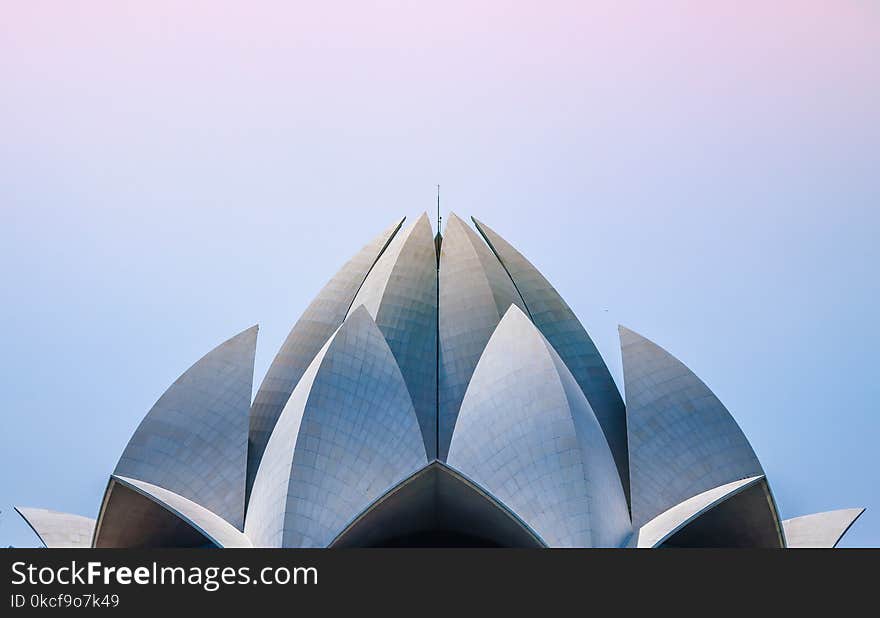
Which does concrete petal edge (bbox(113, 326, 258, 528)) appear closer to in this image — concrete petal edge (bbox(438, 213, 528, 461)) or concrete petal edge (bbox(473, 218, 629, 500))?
concrete petal edge (bbox(438, 213, 528, 461))

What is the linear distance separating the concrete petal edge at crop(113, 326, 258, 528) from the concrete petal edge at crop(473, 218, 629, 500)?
623cm

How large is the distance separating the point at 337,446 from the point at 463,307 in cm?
598

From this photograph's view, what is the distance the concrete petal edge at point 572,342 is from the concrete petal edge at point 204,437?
623 centimetres

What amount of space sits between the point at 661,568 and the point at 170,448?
11953 millimetres

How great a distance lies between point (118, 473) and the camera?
65.2 ft

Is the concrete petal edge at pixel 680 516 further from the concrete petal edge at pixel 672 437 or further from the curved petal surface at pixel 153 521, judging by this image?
the curved petal surface at pixel 153 521

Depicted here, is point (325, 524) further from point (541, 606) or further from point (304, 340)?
point (304, 340)

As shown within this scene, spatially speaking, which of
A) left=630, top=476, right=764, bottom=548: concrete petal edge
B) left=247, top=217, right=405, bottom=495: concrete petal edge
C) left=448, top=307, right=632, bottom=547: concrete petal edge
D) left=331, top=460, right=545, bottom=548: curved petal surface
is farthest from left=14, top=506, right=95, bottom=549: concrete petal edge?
left=630, top=476, right=764, bottom=548: concrete petal edge

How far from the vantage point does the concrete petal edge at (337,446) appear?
16094mm

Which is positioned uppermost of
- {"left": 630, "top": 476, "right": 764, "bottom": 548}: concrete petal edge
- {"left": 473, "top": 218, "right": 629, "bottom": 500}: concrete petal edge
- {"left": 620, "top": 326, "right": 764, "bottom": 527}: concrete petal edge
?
{"left": 473, "top": 218, "right": 629, "bottom": 500}: concrete petal edge

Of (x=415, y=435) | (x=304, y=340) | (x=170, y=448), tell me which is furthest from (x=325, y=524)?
(x=304, y=340)

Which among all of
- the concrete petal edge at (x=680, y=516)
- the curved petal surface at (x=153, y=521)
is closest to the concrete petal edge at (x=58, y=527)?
the curved petal surface at (x=153, y=521)

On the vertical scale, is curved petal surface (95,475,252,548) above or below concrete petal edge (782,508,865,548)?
above

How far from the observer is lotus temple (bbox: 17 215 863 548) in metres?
16.5
